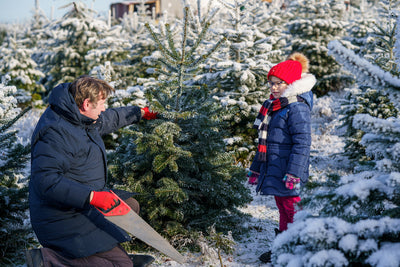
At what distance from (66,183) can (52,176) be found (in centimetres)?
11

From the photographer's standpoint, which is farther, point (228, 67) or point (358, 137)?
point (228, 67)

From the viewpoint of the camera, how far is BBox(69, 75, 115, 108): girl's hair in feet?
8.75

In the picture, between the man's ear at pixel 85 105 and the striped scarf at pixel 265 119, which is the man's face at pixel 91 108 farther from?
the striped scarf at pixel 265 119

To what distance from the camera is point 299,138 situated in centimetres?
308

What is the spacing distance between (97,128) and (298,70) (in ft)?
6.81

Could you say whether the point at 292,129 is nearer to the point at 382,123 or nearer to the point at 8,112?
the point at 382,123

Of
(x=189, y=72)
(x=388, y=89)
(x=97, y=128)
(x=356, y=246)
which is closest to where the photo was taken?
(x=356, y=246)

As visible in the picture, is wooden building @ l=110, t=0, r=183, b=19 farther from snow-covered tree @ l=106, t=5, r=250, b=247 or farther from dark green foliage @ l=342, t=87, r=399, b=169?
snow-covered tree @ l=106, t=5, r=250, b=247

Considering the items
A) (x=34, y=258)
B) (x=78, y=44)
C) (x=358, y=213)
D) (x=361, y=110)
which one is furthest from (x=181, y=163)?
(x=78, y=44)

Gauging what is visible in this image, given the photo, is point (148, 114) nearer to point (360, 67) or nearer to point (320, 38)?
point (360, 67)

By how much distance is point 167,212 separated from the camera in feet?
11.8

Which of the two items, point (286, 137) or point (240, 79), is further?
point (240, 79)

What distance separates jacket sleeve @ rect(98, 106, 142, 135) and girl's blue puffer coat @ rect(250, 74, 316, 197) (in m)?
1.42

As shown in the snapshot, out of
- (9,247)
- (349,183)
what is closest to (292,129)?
(349,183)
